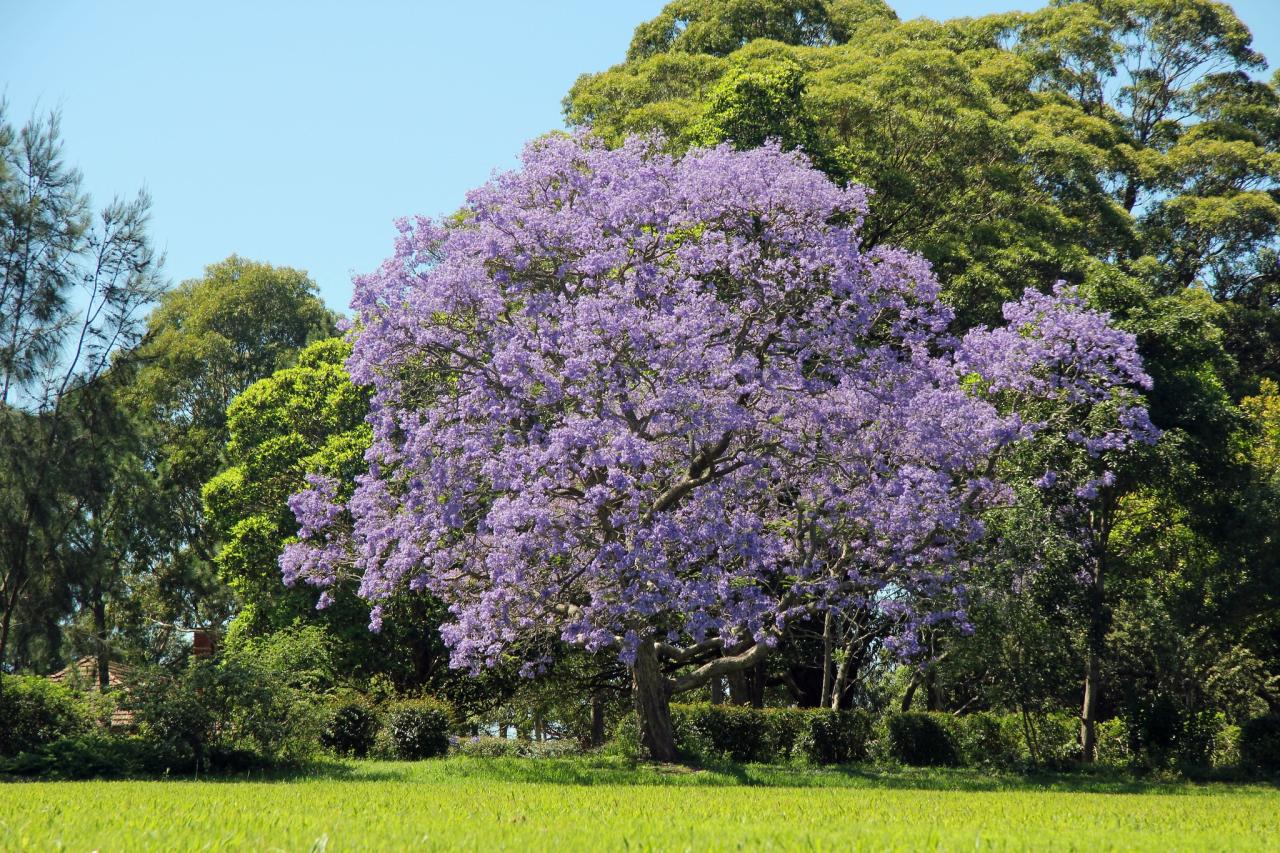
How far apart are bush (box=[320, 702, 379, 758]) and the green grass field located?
10.9 ft

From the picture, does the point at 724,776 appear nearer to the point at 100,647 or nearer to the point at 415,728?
the point at 415,728

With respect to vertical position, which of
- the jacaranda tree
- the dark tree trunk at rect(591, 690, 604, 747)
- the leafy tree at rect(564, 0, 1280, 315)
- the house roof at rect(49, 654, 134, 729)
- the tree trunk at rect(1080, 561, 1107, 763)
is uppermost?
the leafy tree at rect(564, 0, 1280, 315)

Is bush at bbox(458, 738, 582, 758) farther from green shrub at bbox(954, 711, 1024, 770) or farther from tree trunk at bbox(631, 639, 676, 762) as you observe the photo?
green shrub at bbox(954, 711, 1024, 770)

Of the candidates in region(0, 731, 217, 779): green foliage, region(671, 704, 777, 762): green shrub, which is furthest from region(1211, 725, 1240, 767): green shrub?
region(0, 731, 217, 779): green foliage

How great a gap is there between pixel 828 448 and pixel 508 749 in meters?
9.76

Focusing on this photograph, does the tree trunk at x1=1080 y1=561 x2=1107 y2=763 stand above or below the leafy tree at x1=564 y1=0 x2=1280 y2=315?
below

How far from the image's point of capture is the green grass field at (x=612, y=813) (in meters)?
8.62

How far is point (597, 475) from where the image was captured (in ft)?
63.8

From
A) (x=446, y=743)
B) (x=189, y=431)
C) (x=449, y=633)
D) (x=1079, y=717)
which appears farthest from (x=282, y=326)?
(x=1079, y=717)

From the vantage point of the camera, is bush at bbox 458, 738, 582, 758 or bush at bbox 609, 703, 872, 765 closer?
bush at bbox 609, 703, 872, 765

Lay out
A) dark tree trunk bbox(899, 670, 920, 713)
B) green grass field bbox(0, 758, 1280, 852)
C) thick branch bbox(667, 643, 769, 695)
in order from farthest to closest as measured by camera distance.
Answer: dark tree trunk bbox(899, 670, 920, 713), thick branch bbox(667, 643, 769, 695), green grass field bbox(0, 758, 1280, 852)

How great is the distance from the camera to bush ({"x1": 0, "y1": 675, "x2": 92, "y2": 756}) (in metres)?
20.4

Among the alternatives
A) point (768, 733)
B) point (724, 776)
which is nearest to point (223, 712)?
point (724, 776)

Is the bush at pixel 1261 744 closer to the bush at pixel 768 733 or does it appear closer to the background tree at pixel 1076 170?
the background tree at pixel 1076 170
